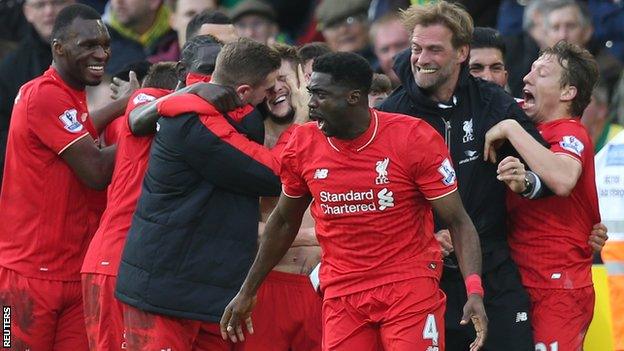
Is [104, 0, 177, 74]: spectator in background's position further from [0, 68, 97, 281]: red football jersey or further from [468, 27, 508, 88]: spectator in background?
[468, 27, 508, 88]: spectator in background

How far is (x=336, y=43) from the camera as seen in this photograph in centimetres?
1330

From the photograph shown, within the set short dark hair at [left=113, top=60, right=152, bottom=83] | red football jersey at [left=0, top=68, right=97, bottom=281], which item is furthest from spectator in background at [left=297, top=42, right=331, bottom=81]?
red football jersey at [left=0, top=68, right=97, bottom=281]

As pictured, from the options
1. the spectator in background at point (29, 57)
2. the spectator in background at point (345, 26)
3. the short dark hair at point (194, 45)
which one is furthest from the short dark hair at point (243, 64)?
the spectator in background at point (345, 26)

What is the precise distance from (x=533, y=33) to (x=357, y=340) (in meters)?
5.54

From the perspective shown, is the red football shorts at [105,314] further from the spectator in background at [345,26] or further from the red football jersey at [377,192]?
the spectator in background at [345,26]

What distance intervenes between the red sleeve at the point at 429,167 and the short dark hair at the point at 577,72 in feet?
5.03

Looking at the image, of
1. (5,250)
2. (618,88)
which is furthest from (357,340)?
(618,88)

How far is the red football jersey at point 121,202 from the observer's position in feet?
28.6

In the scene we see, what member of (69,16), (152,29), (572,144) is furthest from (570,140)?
(152,29)

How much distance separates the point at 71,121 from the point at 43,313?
118 cm

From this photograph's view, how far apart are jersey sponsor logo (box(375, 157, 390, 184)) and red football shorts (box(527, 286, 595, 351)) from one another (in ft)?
5.17

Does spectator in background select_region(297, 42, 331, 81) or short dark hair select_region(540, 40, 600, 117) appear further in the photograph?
spectator in background select_region(297, 42, 331, 81)

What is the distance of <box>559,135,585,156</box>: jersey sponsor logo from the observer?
8.58m

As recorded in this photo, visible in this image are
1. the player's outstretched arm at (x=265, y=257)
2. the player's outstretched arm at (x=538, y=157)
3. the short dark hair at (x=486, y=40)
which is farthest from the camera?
the short dark hair at (x=486, y=40)
